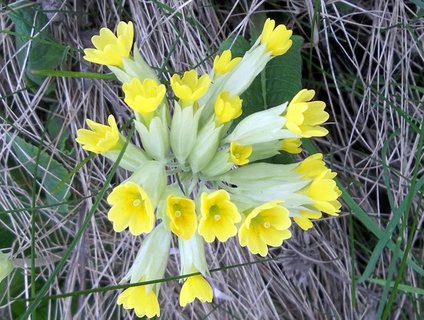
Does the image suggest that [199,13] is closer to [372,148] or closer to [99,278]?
[372,148]

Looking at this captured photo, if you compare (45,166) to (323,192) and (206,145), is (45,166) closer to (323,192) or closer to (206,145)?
(206,145)

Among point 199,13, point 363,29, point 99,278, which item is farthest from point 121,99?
point 363,29

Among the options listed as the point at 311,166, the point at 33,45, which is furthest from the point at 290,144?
the point at 33,45

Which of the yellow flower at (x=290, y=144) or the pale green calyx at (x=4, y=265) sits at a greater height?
the yellow flower at (x=290, y=144)

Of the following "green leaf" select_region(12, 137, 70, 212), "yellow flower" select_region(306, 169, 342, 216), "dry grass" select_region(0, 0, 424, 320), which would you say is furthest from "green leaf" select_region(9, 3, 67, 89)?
"yellow flower" select_region(306, 169, 342, 216)

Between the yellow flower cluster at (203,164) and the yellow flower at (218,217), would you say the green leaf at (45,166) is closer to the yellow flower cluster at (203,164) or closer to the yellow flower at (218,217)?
the yellow flower cluster at (203,164)

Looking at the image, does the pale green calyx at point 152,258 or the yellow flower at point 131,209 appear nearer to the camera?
the yellow flower at point 131,209

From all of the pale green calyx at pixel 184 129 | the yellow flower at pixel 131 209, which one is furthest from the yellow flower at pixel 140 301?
the pale green calyx at pixel 184 129
